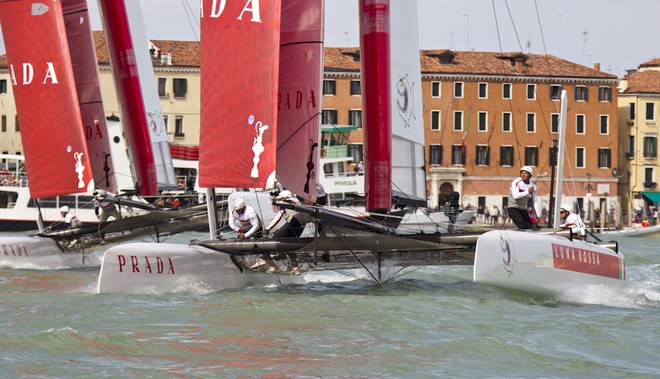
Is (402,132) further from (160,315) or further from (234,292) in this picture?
(160,315)

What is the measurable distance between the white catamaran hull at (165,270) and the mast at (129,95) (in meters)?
6.74

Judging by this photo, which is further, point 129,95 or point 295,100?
point 129,95

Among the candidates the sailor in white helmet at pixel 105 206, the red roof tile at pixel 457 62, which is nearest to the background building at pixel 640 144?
the red roof tile at pixel 457 62

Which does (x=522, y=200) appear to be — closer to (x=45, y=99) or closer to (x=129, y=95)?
(x=45, y=99)

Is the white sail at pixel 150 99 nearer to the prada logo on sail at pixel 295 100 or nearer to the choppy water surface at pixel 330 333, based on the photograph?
the choppy water surface at pixel 330 333

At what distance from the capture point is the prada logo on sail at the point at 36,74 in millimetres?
19250

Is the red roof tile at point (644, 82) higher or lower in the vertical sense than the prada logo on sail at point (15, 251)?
higher

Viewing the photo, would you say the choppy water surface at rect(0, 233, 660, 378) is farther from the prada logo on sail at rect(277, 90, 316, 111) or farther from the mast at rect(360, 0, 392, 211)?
the prada logo on sail at rect(277, 90, 316, 111)

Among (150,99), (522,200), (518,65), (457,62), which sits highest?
(457,62)

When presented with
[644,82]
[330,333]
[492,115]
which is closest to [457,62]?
[492,115]

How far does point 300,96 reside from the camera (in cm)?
1524

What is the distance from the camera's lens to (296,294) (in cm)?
1466

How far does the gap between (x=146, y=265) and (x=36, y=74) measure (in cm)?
602

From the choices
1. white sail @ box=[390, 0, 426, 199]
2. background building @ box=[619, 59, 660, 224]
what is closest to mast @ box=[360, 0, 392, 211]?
white sail @ box=[390, 0, 426, 199]
